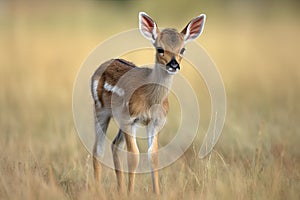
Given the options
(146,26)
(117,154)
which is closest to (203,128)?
(117,154)

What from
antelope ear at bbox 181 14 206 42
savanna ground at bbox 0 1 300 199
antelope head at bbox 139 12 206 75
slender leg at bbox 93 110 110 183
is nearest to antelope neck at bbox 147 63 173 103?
antelope head at bbox 139 12 206 75

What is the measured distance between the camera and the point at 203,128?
8.86 metres

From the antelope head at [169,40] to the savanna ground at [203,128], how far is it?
0.90 meters

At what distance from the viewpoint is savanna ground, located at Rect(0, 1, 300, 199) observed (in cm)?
570

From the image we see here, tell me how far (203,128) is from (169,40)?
2.94 m

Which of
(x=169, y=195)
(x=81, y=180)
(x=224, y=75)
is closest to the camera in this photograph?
(x=169, y=195)

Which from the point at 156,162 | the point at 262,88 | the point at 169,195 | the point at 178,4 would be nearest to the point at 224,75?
the point at 262,88

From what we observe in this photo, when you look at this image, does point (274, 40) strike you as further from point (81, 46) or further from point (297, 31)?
point (81, 46)

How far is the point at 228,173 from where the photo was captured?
19.9ft

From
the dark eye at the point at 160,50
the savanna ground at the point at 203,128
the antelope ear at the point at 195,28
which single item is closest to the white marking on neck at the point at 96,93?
the savanna ground at the point at 203,128

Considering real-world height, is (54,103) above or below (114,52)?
below

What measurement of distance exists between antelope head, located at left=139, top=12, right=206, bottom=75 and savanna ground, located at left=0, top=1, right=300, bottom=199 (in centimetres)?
90

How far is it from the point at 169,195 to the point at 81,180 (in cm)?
114

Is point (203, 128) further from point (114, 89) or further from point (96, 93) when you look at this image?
point (114, 89)
